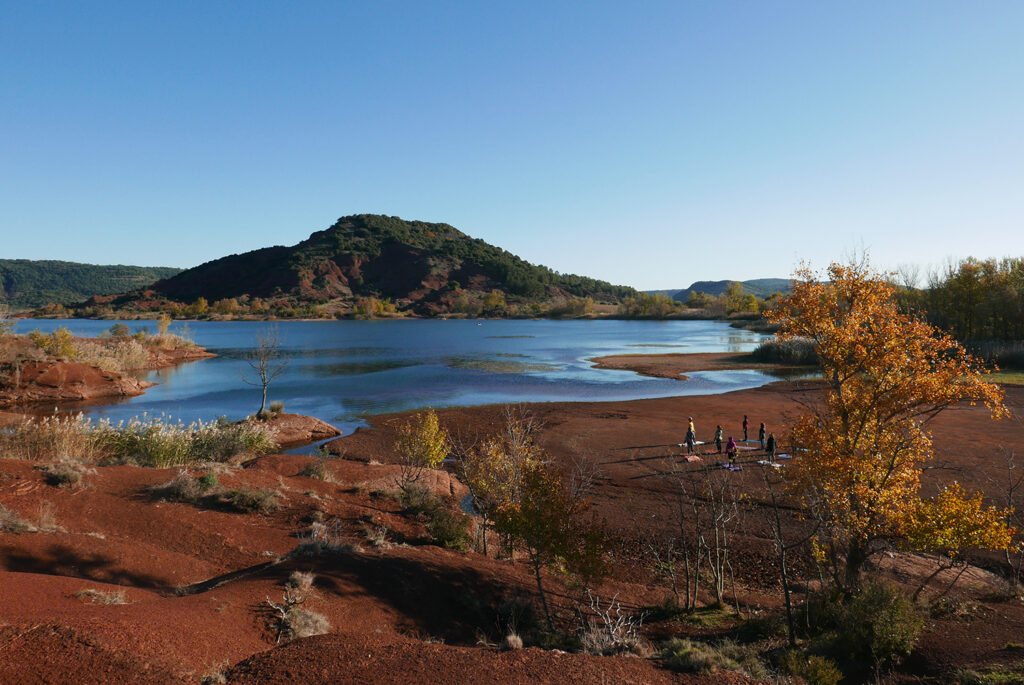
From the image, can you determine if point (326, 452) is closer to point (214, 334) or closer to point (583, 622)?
point (583, 622)

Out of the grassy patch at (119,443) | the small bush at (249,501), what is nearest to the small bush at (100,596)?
the small bush at (249,501)

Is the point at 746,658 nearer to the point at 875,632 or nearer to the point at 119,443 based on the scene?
the point at 875,632

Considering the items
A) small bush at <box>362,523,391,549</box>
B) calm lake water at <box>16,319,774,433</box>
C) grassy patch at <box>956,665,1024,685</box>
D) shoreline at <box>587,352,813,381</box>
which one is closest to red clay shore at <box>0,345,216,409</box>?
calm lake water at <box>16,319,774,433</box>

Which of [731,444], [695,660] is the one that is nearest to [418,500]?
[695,660]

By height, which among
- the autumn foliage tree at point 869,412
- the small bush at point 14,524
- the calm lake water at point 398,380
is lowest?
the calm lake water at point 398,380

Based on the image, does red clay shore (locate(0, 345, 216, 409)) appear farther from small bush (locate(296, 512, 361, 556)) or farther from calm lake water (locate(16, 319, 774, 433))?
small bush (locate(296, 512, 361, 556))

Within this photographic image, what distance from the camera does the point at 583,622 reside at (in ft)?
31.5

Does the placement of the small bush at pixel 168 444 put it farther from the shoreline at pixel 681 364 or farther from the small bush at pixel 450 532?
the shoreline at pixel 681 364

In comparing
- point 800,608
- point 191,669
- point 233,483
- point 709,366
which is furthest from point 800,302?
point 709,366

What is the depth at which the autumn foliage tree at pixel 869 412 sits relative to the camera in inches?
388

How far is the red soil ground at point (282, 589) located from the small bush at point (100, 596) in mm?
113

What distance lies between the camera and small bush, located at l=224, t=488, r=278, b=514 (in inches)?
547

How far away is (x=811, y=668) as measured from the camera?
764cm

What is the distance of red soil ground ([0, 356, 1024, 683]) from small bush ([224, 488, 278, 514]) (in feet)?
0.91
